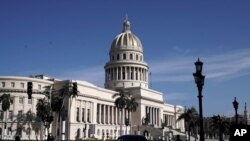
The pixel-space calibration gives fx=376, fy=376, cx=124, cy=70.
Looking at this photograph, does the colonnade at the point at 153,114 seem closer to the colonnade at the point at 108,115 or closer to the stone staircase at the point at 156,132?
the colonnade at the point at 108,115

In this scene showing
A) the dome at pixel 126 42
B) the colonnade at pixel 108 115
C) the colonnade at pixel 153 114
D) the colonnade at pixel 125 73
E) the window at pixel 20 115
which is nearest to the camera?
the window at pixel 20 115

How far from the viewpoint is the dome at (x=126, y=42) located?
14650 centimetres

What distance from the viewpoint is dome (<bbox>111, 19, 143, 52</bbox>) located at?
5768 inches

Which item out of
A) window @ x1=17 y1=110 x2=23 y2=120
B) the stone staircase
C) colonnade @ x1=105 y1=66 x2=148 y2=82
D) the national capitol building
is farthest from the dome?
window @ x1=17 y1=110 x2=23 y2=120

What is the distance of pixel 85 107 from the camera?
355ft

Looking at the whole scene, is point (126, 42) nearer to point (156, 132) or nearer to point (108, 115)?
point (108, 115)

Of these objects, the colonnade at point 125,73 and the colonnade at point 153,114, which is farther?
the colonnade at point 125,73

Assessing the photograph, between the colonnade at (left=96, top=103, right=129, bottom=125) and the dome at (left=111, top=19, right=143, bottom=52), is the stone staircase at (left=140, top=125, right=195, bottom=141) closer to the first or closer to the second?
the colonnade at (left=96, top=103, right=129, bottom=125)

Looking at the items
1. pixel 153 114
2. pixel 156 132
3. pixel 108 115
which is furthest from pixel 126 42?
pixel 156 132

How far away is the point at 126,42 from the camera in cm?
14688

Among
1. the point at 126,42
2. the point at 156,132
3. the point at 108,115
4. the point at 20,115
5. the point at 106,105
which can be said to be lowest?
the point at 156,132

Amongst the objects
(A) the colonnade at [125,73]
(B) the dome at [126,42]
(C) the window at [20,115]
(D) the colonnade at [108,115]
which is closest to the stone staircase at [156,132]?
(D) the colonnade at [108,115]

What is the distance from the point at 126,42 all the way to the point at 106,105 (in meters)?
35.6

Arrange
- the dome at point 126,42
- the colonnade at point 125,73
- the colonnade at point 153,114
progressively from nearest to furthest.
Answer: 1. the colonnade at point 153,114
2. the colonnade at point 125,73
3. the dome at point 126,42
